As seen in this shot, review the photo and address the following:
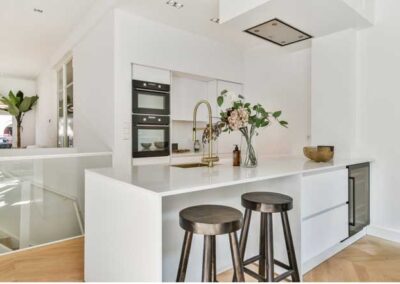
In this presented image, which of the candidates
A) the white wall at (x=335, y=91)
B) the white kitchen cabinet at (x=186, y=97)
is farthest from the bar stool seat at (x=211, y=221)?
the white kitchen cabinet at (x=186, y=97)

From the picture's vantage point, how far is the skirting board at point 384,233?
2.74 m

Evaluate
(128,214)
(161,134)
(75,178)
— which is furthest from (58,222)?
(128,214)

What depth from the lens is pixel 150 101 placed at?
3.46m

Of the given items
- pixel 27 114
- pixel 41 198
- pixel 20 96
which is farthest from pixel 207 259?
pixel 27 114

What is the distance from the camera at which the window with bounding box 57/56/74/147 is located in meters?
5.04

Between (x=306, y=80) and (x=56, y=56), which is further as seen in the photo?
(x=56, y=56)

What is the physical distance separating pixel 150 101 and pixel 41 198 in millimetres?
1677

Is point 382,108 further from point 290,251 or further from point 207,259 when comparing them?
point 207,259

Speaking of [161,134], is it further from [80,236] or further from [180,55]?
[80,236]

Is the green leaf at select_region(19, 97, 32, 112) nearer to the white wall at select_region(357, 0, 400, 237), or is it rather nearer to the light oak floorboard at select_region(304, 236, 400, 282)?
the white wall at select_region(357, 0, 400, 237)

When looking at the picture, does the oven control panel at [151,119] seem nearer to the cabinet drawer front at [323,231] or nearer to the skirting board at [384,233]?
the cabinet drawer front at [323,231]

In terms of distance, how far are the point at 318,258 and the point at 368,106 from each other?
1848 mm

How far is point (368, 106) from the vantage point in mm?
3010

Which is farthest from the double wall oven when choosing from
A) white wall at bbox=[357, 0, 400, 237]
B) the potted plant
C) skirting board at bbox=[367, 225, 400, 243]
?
skirting board at bbox=[367, 225, 400, 243]
